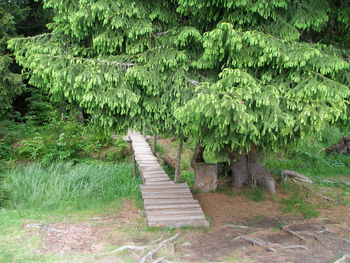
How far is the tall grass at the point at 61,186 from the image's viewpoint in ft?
27.6

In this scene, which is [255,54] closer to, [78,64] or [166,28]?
[166,28]

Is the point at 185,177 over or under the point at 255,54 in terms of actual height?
under

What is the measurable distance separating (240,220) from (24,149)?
28.0ft

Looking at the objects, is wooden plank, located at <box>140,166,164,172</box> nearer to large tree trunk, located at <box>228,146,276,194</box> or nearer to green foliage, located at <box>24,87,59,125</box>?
large tree trunk, located at <box>228,146,276,194</box>

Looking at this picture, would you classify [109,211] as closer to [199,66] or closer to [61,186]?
[61,186]

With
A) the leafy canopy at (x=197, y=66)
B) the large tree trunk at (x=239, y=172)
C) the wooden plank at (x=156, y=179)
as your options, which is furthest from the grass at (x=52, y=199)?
the large tree trunk at (x=239, y=172)

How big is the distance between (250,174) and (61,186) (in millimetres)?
4749

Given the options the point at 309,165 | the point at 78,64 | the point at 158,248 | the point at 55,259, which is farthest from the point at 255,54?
the point at 309,165

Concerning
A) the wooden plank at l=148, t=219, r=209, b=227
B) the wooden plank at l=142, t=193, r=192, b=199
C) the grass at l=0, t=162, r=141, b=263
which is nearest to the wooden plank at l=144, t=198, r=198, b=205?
the wooden plank at l=142, t=193, r=192, b=199

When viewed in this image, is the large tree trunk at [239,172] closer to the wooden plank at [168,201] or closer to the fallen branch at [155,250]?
the wooden plank at [168,201]

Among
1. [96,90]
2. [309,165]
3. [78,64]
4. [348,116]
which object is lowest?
[309,165]

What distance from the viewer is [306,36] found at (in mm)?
7645

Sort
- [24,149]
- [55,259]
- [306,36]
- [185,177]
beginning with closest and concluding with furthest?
[55,259]
[306,36]
[185,177]
[24,149]

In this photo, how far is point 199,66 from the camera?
6109 millimetres
